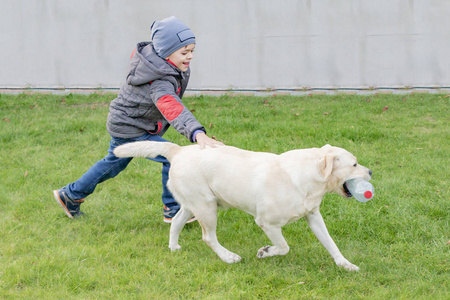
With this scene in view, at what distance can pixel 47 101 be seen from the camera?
33.6 feet

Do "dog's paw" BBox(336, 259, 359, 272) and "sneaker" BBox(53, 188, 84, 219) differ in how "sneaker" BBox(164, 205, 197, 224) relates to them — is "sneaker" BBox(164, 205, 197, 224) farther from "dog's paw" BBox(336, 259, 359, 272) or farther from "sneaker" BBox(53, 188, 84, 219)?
"dog's paw" BBox(336, 259, 359, 272)

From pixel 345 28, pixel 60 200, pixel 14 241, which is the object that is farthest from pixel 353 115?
pixel 14 241

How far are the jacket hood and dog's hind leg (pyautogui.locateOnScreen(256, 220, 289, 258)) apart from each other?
1534 millimetres

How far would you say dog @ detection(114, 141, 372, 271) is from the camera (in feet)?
12.5

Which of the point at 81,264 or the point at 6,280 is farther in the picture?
the point at 81,264

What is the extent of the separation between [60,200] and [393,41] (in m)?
8.52

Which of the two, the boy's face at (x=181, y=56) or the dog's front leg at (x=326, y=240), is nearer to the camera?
the dog's front leg at (x=326, y=240)

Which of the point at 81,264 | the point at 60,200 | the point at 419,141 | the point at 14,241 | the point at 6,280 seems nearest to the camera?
the point at 6,280

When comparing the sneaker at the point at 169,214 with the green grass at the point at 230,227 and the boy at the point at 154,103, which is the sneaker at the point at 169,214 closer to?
the boy at the point at 154,103

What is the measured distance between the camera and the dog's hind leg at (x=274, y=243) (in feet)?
13.0

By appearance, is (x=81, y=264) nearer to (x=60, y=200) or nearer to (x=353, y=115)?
(x=60, y=200)

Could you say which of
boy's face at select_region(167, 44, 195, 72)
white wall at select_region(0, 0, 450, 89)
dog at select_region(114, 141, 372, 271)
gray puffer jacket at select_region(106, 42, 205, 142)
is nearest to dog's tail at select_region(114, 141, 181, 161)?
dog at select_region(114, 141, 372, 271)

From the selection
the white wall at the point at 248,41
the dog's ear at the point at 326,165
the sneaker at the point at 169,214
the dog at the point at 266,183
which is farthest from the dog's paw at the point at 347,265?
the white wall at the point at 248,41

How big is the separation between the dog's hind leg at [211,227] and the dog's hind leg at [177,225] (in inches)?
11.9
